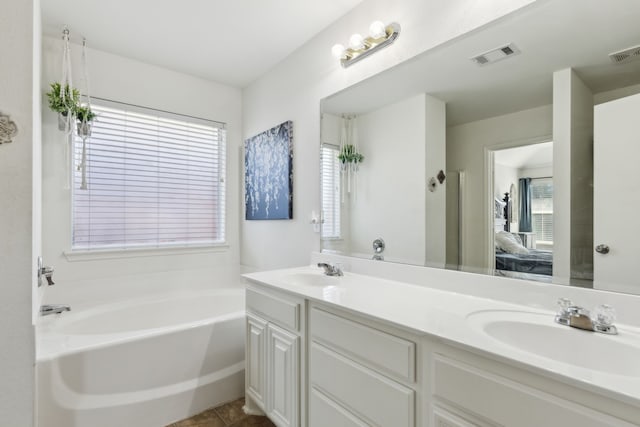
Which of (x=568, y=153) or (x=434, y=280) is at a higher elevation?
(x=568, y=153)

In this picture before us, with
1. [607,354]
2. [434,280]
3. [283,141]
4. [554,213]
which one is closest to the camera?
[607,354]

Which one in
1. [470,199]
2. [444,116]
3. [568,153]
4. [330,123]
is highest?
[330,123]

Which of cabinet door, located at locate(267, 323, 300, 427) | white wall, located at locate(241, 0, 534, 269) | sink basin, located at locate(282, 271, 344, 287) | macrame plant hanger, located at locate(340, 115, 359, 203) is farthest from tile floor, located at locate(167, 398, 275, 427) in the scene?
macrame plant hanger, located at locate(340, 115, 359, 203)

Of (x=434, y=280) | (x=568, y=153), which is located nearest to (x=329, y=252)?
(x=434, y=280)

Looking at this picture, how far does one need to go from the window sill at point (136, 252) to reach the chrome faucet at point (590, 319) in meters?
2.71

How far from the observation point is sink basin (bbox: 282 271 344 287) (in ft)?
6.09

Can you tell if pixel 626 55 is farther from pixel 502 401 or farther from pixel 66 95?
pixel 66 95

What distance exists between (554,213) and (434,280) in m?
0.57

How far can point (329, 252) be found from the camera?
218 centimetres

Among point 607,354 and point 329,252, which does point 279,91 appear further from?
point 607,354

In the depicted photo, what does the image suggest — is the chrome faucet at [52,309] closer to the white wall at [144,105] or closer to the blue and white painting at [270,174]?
the white wall at [144,105]

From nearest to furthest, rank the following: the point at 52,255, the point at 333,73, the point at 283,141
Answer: the point at 333,73 < the point at 52,255 < the point at 283,141

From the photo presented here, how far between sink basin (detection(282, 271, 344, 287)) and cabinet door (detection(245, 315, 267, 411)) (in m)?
0.30

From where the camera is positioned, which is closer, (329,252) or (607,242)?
(607,242)
